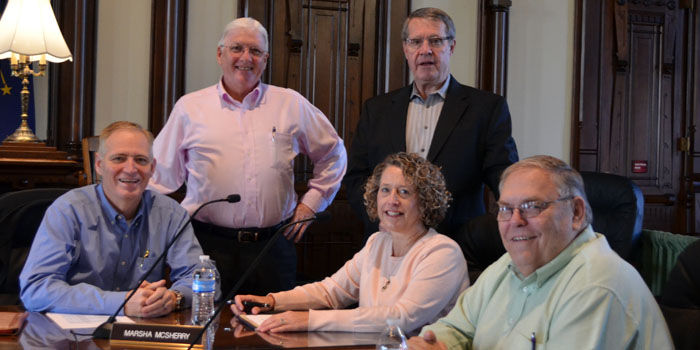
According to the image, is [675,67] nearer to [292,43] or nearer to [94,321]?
[292,43]

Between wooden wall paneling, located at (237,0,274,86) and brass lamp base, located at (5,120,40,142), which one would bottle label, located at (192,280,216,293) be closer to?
brass lamp base, located at (5,120,40,142)

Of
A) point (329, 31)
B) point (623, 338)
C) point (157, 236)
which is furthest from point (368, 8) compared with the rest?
point (623, 338)

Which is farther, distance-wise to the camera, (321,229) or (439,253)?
(321,229)

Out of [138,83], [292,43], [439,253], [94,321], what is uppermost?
[292,43]

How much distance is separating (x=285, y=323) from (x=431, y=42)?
1377 mm

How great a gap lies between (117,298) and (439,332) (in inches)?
37.1

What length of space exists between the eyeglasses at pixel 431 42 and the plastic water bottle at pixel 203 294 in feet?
3.98

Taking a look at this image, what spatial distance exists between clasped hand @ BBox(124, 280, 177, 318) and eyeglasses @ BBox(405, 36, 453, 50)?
4.60ft

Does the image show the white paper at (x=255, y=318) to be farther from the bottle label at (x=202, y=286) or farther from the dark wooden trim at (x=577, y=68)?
the dark wooden trim at (x=577, y=68)

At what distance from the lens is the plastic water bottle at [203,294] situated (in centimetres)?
234

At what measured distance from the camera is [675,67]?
253 inches

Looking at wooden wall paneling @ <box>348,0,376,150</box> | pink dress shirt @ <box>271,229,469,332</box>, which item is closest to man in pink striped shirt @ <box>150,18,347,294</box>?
pink dress shirt @ <box>271,229,469,332</box>

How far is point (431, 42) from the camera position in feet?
10.1

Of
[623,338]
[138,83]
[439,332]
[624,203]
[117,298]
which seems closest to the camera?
[623,338]
